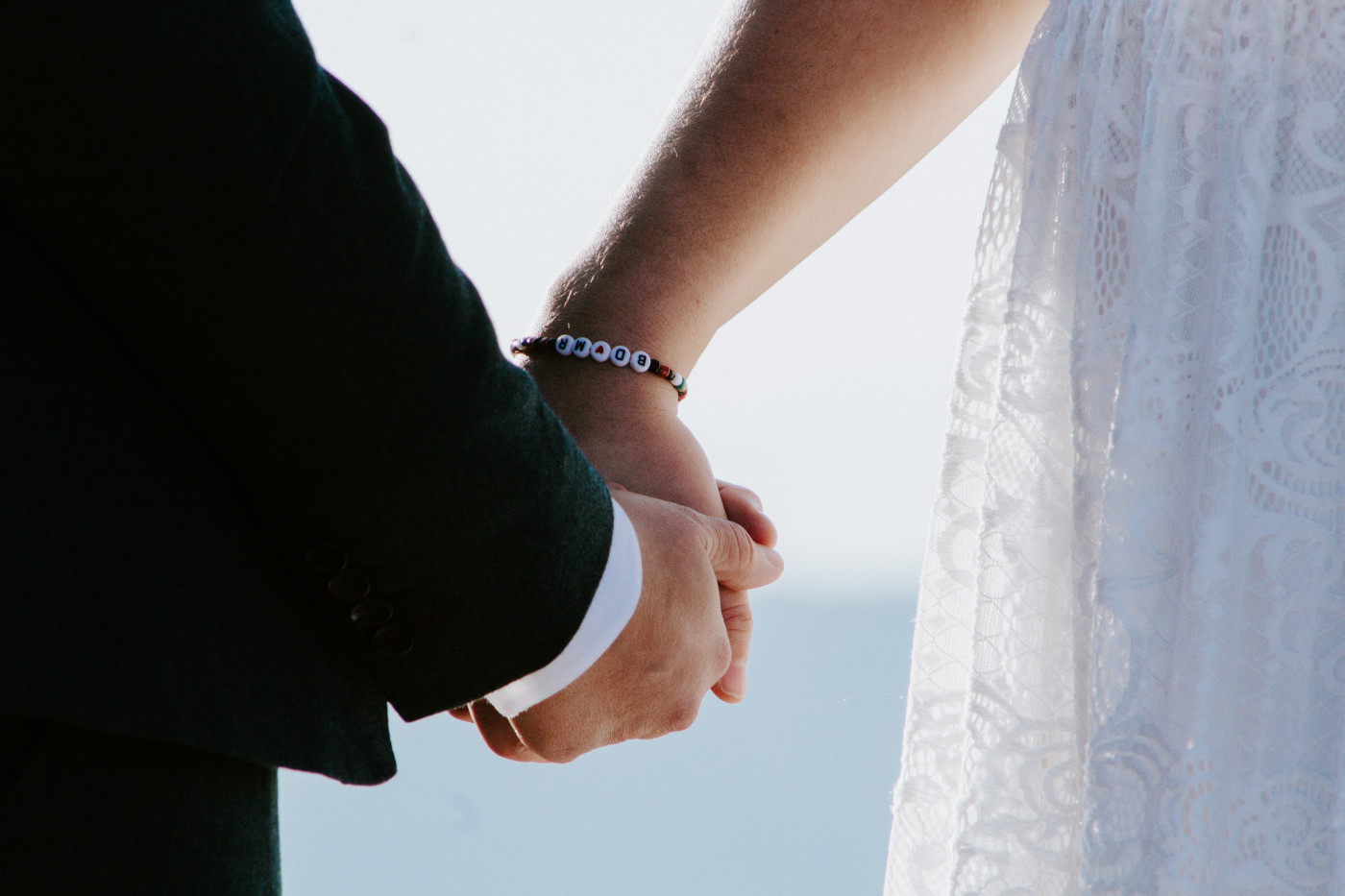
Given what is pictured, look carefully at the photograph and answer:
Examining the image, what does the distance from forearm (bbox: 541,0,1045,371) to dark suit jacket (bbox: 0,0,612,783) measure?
358 millimetres

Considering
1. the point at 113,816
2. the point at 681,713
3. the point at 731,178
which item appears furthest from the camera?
the point at 731,178

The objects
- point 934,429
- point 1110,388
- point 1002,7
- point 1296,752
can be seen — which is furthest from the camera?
point 934,429

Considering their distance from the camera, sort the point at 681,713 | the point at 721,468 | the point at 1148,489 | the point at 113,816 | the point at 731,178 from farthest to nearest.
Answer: the point at 721,468 → the point at 731,178 → the point at 681,713 → the point at 1148,489 → the point at 113,816

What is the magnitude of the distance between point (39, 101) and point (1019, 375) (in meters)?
0.56

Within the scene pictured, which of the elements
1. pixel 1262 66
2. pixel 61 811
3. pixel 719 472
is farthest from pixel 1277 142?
pixel 719 472

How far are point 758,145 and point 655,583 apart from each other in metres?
0.40

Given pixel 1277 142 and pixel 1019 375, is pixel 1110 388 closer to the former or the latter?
pixel 1019 375

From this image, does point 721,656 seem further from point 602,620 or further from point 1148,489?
point 1148,489

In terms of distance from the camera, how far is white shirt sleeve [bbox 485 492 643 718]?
61cm

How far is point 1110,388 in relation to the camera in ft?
2.19

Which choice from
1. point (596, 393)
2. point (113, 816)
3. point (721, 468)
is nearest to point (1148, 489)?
point (596, 393)

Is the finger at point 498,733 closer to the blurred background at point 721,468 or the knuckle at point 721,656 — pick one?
the knuckle at point 721,656

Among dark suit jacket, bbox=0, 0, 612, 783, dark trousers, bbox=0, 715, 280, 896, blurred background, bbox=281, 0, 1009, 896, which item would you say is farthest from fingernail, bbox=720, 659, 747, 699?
blurred background, bbox=281, 0, 1009, 896

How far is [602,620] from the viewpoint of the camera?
62 cm
